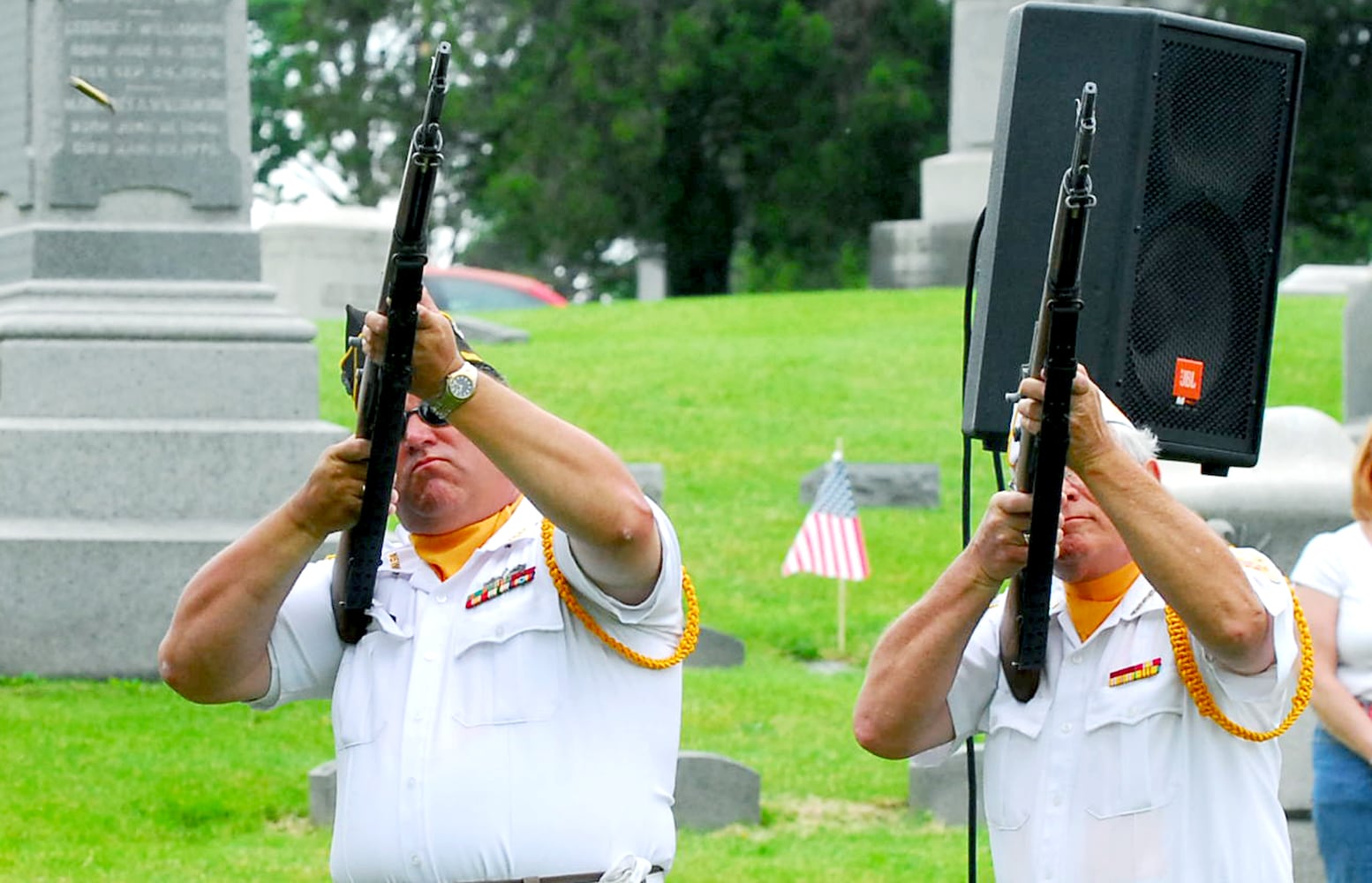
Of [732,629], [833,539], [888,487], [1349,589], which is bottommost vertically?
[732,629]

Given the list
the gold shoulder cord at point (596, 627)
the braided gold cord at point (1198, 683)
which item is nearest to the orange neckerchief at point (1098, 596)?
the braided gold cord at point (1198, 683)

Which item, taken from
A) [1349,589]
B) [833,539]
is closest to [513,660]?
[1349,589]

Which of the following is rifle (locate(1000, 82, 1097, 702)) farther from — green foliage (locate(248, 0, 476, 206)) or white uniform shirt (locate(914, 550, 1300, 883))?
green foliage (locate(248, 0, 476, 206))

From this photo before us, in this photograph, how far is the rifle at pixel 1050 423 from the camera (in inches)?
135

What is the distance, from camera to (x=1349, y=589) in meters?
5.94

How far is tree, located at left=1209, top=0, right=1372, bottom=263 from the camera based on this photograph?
35.5 m

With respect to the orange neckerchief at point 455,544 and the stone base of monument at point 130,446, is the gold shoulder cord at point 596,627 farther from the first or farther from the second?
the stone base of monument at point 130,446

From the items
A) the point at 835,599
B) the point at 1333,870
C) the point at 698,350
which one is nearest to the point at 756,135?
the point at 698,350

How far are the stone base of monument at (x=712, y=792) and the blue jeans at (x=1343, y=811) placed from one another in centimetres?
258

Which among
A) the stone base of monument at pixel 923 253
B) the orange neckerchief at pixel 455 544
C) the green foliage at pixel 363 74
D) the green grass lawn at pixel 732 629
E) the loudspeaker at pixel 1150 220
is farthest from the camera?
the green foliage at pixel 363 74

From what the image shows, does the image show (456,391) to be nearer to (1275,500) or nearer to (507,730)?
(507,730)

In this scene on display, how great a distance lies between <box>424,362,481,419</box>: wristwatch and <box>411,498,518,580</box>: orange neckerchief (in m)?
0.57

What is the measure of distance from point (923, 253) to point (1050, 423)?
22.5 m

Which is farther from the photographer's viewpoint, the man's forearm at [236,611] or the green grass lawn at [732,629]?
the green grass lawn at [732,629]
